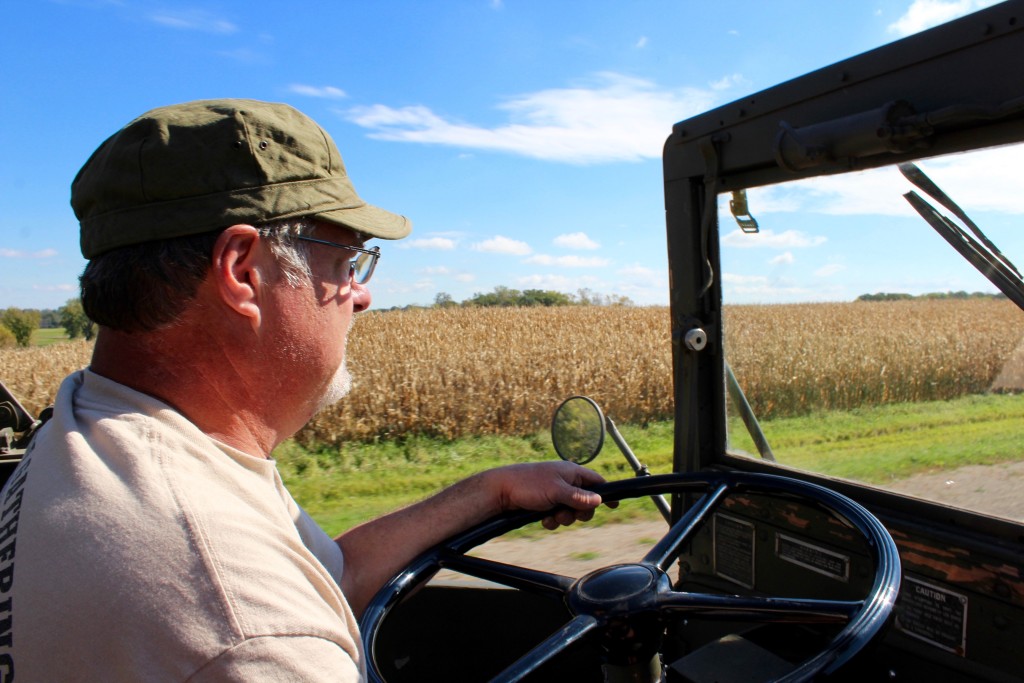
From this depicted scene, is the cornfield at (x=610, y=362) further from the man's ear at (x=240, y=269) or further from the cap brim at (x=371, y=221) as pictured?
the man's ear at (x=240, y=269)

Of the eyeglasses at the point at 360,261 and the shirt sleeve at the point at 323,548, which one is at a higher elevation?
the eyeglasses at the point at 360,261

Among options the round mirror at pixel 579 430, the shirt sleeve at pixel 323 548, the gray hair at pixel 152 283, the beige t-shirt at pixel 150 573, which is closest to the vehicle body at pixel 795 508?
the shirt sleeve at pixel 323 548

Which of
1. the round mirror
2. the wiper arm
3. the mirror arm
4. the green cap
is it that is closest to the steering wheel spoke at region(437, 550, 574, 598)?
the round mirror

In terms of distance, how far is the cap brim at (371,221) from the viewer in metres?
1.52

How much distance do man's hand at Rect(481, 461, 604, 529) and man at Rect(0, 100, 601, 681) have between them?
37 centimetres

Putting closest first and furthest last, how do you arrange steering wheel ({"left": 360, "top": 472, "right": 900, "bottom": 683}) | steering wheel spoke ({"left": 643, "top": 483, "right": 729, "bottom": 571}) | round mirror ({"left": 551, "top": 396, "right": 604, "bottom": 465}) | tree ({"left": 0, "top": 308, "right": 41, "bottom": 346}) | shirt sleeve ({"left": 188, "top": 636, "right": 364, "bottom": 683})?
shirt sleeve ({"left": 188, "top": 636, "right": 364, "bottom": 683}) < steering wheel ({"left": 360, "top": 472, "right": 900, "bottom": 683}) < steering wheel spoke ({"left": 643, "top": 483, "right": 729, "bottom": 571}) < round mirror ({"left": 551, "top": 396, "right": 604, "bottom": 465}) < tree ({"left": 0, "top": 308, "right": 41, "bottom": 346})

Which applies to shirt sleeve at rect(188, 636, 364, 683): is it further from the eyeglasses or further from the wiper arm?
the wiper arm

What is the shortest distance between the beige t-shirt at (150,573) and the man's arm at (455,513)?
692 millimetres

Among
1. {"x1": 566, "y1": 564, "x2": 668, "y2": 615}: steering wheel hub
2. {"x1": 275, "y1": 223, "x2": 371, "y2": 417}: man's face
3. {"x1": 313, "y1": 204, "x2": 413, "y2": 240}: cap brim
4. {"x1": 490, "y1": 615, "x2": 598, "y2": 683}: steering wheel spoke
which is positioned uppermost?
{"x1": 313, "y1": 204, "x2": 413, "y2": 240}: cap brim

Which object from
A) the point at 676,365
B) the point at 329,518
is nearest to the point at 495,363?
the point at 329,518

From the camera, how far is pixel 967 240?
1713 mm

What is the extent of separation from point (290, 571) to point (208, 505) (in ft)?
0.48

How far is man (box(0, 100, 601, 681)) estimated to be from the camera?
100 cm

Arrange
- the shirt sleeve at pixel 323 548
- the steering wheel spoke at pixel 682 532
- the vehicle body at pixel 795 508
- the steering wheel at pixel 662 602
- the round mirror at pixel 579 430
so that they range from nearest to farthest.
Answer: the steering wheel at pixel 662 602
the vehicle body at pixel 795 508
the steering wheel spoke at pixel 682 532
the shirt sleeve at pixel 323 548
the round mirror at pixel 579 430
